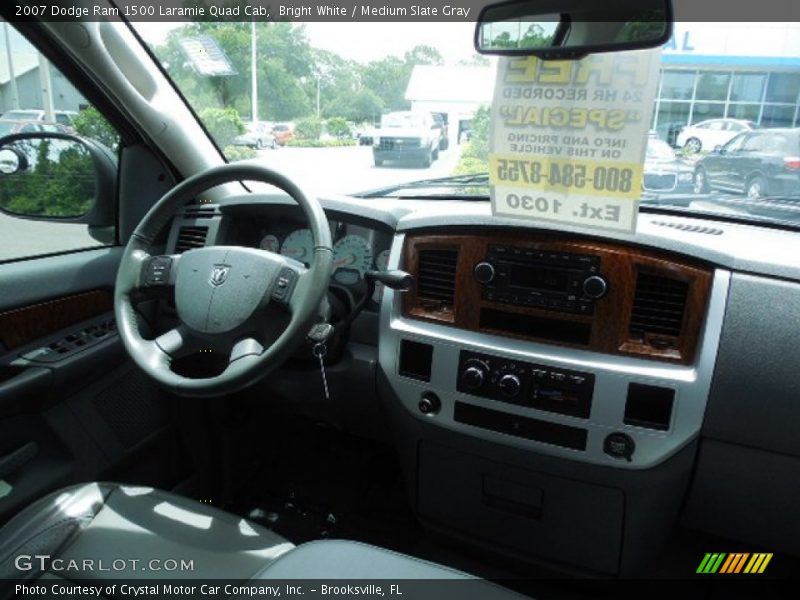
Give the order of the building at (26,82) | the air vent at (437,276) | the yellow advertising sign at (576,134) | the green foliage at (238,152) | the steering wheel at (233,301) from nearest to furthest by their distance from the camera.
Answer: the yellow advertising sign at (576,134) → the steering wheel at (233,301) → the air vent at (437,276) → the building at (26,82) → the green foliage at (238,152)

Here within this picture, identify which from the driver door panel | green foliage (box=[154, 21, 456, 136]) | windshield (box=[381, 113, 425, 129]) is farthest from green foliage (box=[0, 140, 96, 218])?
windshield (box=[381, 113, 425, 129])

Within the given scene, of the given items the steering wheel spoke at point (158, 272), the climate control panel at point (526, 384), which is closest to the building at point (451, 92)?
the climate control panel at point (526, 384)

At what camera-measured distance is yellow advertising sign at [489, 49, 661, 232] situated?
4.76 ft

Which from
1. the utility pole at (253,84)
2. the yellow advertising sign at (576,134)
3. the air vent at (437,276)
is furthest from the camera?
the utility pole at (253,84)

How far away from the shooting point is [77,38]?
2.05 metres

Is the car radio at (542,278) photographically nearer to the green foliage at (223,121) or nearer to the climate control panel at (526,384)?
the climate control panel at (526,384)

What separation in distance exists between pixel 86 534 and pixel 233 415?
1170mm

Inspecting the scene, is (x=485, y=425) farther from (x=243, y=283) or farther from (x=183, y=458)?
(x=183, y=458)

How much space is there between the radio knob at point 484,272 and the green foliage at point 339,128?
3.13 ft

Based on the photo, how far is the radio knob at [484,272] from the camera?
1.83 metres

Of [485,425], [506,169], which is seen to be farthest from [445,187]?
[485,425]

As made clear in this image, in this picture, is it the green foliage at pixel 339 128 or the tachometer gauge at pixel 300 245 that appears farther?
the green foliage at pixel 339 128

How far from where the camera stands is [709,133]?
1.84 metres

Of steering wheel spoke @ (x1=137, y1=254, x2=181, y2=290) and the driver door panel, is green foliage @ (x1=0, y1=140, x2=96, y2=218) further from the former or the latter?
steering wheel spoke @ (x1=137, y1=254, x2=181, y2=290)
